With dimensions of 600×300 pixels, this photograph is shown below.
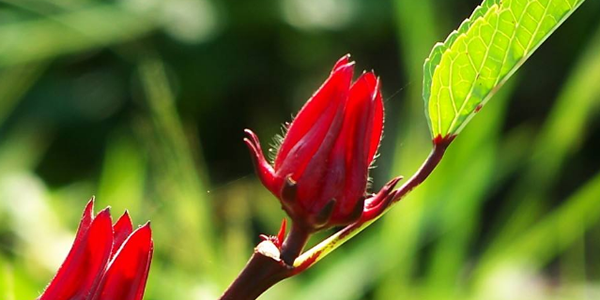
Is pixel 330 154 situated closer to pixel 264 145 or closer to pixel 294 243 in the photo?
pixel 294 243

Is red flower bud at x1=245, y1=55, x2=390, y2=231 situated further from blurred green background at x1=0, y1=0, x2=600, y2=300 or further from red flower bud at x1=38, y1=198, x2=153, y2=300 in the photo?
blurred green background at x1=0, y1=0, x2=600, y2=300

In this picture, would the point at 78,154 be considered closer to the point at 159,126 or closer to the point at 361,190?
the point at 159,126

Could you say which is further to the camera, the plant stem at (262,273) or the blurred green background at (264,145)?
the blurred green background at (264,145)

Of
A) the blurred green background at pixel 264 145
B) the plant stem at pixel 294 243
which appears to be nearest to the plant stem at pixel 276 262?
the plant stem at pixel 294 243

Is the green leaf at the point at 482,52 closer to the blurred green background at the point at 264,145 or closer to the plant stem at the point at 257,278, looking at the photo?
the plant stem at the point at 257,278

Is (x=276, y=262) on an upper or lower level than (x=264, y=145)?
upper

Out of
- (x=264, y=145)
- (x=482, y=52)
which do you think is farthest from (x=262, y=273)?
(x=264, y=145)
